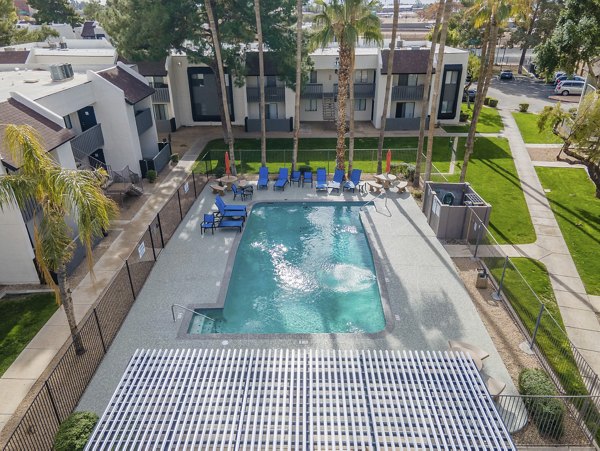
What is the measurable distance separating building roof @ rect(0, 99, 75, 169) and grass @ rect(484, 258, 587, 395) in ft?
60.2

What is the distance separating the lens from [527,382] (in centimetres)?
1145

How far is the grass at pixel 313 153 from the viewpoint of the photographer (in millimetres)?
29828

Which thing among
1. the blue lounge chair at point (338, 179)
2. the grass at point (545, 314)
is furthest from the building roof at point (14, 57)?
the grass at point (545, 314)

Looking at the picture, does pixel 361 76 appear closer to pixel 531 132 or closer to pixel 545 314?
pixel 531 132

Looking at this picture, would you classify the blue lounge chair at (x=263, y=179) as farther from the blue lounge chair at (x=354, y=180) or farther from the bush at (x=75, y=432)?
the bush at (x=75, y=432)

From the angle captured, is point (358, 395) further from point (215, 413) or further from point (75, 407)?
point (75, 407)

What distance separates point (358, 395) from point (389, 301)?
283 inches

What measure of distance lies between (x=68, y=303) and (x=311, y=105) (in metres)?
31.6

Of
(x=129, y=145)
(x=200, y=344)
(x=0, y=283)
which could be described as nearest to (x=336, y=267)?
(x=200, y=344)

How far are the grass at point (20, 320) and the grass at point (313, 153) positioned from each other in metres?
14.1

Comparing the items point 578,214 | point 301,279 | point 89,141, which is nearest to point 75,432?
point 301,279

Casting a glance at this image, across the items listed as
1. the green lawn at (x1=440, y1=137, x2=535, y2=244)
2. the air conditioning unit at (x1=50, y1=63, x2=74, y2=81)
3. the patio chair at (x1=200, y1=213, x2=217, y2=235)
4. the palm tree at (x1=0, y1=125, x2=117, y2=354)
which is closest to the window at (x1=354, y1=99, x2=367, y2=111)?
the green lawn at (x1=440, y1=137, x2=535, y2=244)

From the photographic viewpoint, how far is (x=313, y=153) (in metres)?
31.6

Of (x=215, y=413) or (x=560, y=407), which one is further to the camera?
(x=560, y=407)
